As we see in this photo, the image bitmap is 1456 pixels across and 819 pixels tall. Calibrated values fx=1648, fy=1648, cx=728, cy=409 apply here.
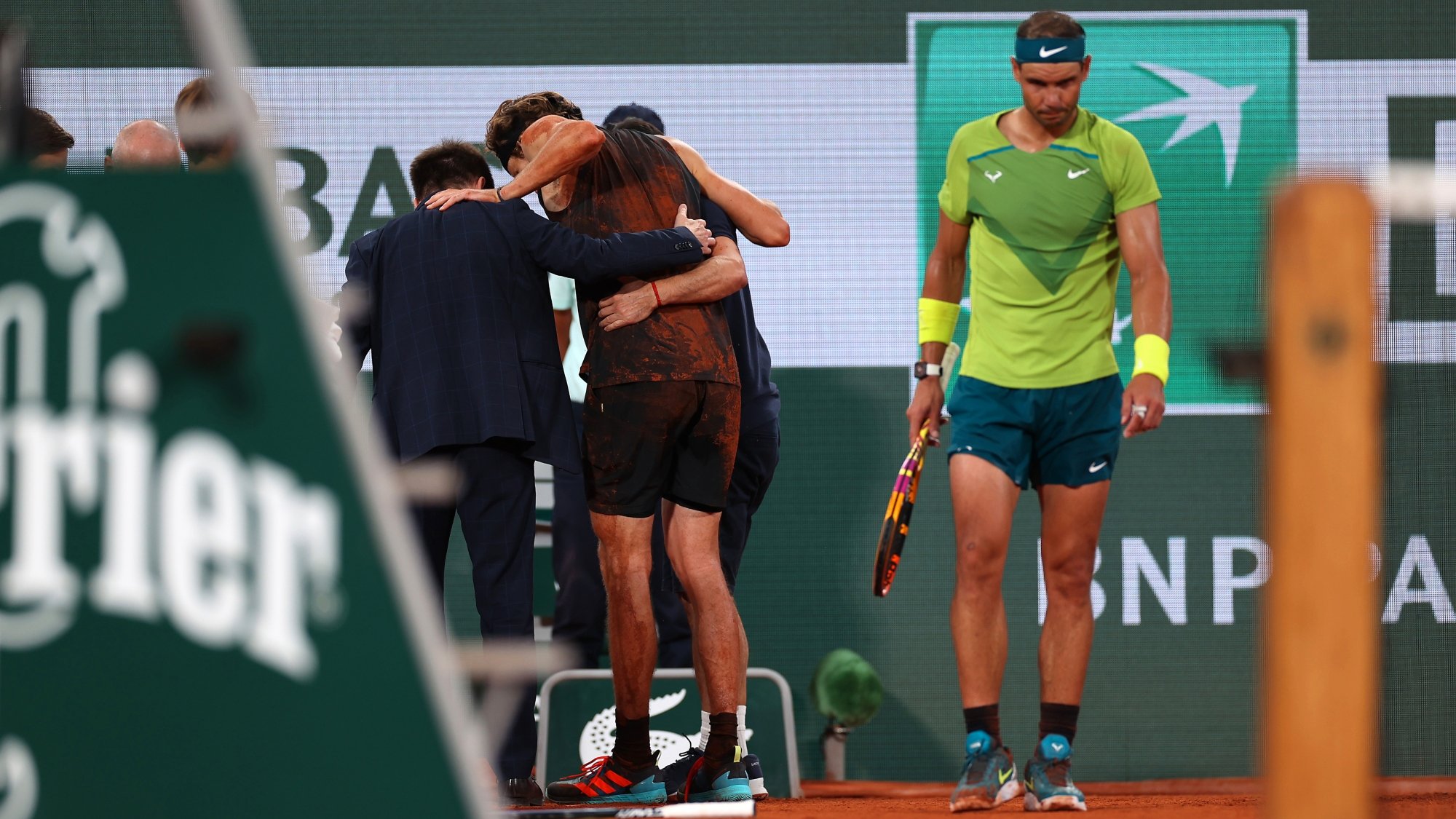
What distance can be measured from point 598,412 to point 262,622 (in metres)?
1.98

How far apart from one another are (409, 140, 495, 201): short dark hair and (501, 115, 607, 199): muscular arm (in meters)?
0.39

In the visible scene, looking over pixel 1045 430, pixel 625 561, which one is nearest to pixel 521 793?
pixel 625 561

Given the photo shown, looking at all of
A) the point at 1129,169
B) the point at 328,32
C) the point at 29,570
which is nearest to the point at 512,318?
the point at 1129,169

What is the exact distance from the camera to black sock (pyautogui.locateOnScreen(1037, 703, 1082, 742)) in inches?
143

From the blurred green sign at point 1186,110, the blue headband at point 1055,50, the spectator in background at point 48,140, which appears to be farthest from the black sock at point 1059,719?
the spectator in background at point 48,140

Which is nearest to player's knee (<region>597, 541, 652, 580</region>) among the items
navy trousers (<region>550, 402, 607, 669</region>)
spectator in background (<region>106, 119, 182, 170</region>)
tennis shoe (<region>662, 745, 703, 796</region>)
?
tennis shoe (<region>662, 745, 703, 796</region>)

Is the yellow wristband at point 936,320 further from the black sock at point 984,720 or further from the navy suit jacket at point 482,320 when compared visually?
the black sock at point 984,720

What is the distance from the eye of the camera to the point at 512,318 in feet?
11.8

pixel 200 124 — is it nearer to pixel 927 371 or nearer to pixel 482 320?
pixel 482 320

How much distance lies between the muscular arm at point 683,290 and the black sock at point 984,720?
106 cm

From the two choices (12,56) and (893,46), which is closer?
(12,56)

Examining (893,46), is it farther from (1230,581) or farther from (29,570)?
(29,570)

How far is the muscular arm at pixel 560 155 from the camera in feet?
11.3

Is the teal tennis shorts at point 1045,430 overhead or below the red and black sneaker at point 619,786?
overhead
